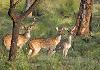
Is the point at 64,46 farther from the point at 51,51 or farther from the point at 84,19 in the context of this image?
the point at 84,19

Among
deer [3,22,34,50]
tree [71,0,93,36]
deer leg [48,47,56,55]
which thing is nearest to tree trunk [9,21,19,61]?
deer leg [48,47,56,55]

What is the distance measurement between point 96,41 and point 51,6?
9.89 metres

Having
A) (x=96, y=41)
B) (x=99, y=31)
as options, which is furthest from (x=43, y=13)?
(x=96, y=41)

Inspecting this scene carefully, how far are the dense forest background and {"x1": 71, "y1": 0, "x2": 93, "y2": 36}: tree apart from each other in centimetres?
51

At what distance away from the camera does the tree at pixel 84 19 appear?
22688mm

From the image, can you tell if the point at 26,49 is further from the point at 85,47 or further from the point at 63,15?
the point at 63,15

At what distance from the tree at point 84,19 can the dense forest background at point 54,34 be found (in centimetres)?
51

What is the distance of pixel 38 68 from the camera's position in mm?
14234

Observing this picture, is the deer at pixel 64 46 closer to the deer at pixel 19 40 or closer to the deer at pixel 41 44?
the deer at pixel 41 44

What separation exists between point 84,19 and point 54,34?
176 centimetres

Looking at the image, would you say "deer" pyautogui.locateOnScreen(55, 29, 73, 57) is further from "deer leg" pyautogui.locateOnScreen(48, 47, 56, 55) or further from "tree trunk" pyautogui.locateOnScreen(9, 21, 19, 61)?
"tree trunk" pyautogui.locateOnScreen(9, 21, 19, 61)

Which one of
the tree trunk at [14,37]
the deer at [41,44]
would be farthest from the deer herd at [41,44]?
the tree trunk at [14,37]

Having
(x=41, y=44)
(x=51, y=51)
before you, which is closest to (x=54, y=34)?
(x=41, y=44)

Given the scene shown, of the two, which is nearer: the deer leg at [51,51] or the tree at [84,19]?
the deer leg at [51,51]
